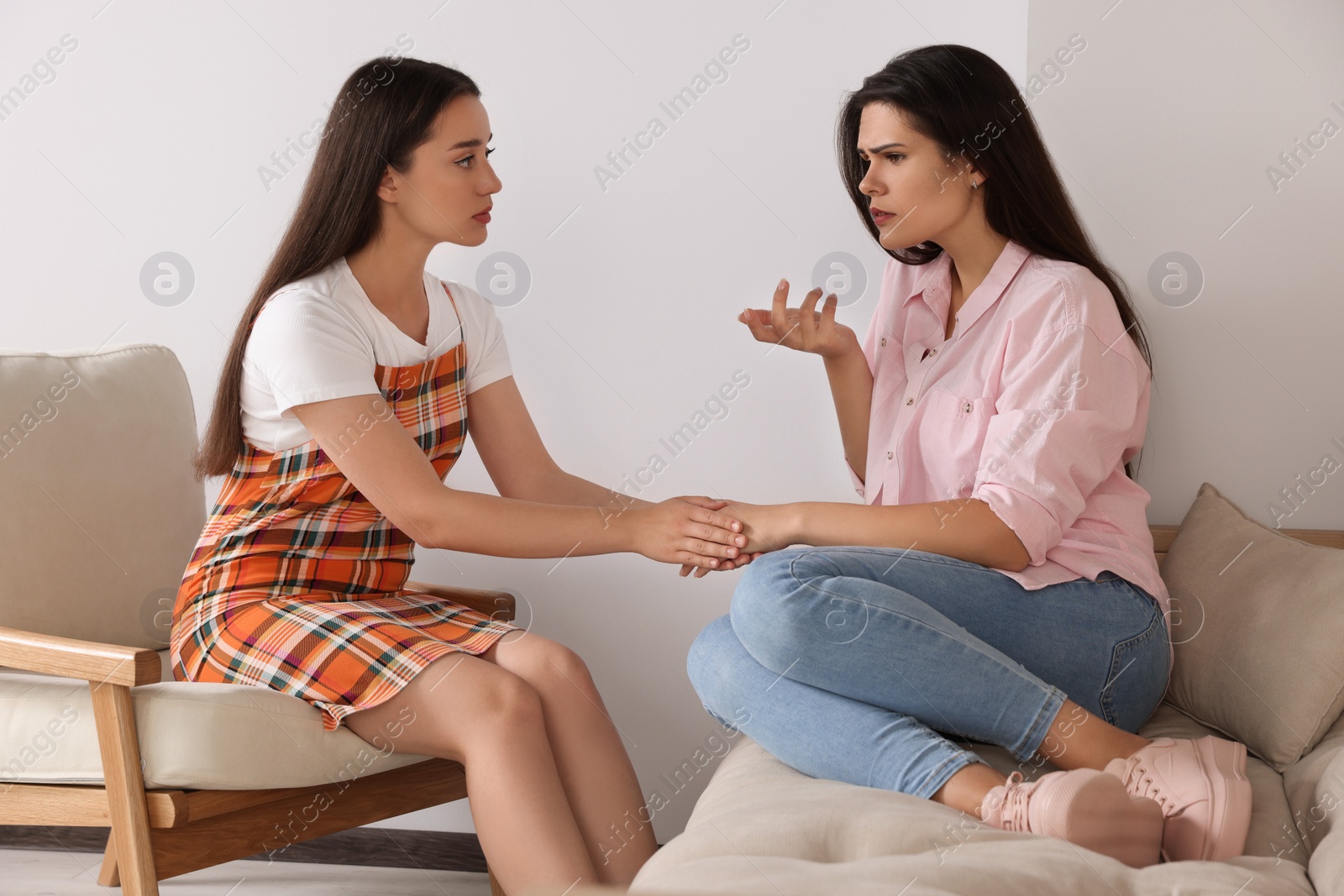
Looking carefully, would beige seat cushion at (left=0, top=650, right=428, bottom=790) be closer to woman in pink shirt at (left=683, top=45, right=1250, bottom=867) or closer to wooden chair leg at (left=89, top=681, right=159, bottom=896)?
wooden chair leg at (left=89, top=681, right=159, bottom=896)

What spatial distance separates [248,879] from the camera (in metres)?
2.03

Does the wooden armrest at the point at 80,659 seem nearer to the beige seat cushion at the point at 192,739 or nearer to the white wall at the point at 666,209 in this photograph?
the beige seat cushion at the point at 192,739

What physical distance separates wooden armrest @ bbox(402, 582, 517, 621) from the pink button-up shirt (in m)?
0.65

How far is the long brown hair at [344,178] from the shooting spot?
1604mm

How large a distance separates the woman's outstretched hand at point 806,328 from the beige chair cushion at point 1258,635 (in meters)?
0.63

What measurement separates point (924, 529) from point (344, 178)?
1004mm

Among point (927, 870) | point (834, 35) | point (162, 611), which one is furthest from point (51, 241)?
point (927, 870)

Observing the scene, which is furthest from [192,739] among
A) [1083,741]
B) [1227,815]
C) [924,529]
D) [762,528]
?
[1227,815]

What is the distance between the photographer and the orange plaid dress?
56.5 inches

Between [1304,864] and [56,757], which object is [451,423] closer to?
[56,757]
